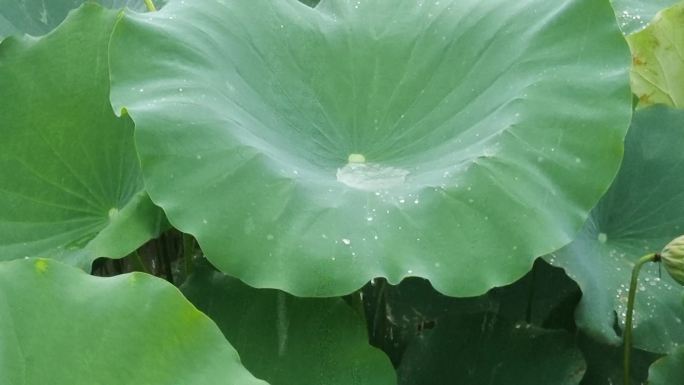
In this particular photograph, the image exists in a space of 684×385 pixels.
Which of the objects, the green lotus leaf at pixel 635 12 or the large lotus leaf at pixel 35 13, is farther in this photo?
the large lotus leaf at pixel 35 13

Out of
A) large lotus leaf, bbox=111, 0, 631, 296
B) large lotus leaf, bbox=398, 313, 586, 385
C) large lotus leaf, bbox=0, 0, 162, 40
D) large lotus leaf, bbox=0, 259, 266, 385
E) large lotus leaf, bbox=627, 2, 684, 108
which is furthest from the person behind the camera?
large lotus leaf, bbox=0, 0, 162, 40

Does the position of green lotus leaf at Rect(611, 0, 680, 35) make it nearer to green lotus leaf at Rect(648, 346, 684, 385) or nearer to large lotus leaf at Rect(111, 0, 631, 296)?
large lotus leaf at Rect(111, 0, 631, 296)

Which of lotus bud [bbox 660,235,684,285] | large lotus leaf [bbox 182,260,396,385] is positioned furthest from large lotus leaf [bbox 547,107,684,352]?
large lotus leaf [bbox 182,260,396,385]

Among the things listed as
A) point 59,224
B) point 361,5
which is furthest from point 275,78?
point 59,224

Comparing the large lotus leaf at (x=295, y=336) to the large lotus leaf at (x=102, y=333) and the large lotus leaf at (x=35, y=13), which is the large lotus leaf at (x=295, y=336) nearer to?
the large lotus leaf at (x=102, y=333)

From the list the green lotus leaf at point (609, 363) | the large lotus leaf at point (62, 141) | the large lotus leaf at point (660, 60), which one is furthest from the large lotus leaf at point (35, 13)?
the green lotus leaf at point (609, 363)

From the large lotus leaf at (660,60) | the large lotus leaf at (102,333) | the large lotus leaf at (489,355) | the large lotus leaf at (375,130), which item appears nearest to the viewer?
the large lotus leaf at (102,333)

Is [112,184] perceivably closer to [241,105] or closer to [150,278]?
[241,105]
